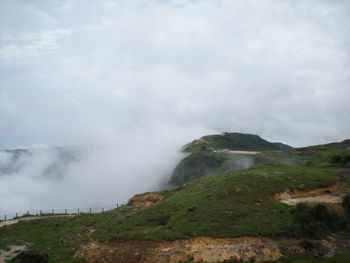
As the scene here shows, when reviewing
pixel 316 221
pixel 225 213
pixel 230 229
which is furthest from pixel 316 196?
pixel 230 229

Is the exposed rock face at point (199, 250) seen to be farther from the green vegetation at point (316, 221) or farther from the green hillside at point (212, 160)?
the green hillside at point (212, 160)

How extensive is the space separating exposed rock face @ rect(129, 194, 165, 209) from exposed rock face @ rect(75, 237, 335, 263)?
19425mm

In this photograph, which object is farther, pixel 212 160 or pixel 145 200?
pixel 212 160

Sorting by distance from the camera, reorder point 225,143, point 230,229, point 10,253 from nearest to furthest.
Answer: point 230,229 → point 10,253 → point 225,143

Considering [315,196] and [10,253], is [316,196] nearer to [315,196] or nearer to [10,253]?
[315,196]

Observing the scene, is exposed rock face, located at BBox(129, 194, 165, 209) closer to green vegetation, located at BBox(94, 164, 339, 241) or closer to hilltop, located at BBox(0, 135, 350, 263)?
green vegetation, located at BBox(94, 164, 339, 241)

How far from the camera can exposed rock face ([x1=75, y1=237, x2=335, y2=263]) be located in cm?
2308

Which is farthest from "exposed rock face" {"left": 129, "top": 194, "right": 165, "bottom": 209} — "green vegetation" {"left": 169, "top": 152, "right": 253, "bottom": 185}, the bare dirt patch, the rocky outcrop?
"green vegetation" {"left": 169, "top": 152, "right": 253, "bottom": 185}

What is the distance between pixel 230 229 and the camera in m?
26.4

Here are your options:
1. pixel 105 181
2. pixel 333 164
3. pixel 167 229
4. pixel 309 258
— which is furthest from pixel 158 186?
pixel 309 258

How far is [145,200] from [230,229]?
2655 cm

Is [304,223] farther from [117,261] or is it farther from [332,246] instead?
[117,261]

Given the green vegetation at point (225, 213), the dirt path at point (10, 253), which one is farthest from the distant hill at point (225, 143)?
the dirt path at point (10, 253)

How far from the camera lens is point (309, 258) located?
21.7m
